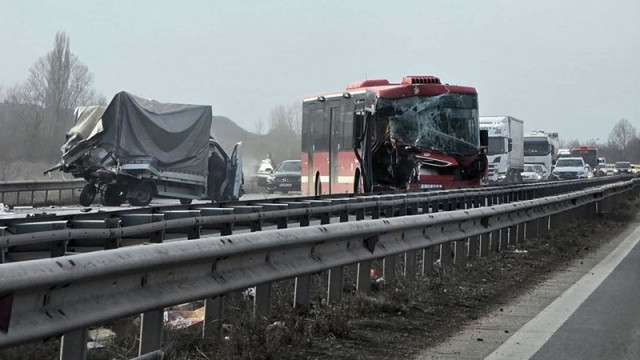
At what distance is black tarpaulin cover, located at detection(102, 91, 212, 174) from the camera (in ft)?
90.4

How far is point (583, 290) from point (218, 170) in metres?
22.0

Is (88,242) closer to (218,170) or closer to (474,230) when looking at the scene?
(474,230)

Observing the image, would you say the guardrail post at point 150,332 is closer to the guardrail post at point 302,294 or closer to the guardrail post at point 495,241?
the guardrail post at point 302,294

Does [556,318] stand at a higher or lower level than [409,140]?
lower

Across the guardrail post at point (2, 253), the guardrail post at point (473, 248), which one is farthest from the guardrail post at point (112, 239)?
the guardrail post at point (473, 248)

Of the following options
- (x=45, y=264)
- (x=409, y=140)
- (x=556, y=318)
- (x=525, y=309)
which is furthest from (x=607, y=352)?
(x=409, y=140)

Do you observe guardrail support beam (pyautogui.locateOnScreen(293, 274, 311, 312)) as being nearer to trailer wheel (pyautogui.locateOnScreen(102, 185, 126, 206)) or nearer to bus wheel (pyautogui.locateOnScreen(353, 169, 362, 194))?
bus wheel (pyautogui.locateOnScreen(353, 169, 362, 194))

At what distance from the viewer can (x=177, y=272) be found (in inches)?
195

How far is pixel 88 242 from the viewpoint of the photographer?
725 cm

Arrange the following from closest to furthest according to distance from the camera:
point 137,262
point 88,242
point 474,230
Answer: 1. point 137,262
2. point 88,242
3. point 474,230

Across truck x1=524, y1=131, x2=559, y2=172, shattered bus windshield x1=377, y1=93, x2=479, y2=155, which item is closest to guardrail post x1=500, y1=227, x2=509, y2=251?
shattered bus windshield x1=377, y1=93, x2=479, y2=155

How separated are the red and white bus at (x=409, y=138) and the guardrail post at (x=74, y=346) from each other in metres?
19.4

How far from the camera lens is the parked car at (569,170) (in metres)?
65.9

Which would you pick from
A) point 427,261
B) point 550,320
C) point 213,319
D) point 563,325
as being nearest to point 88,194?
point 427,261
